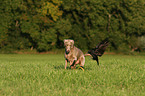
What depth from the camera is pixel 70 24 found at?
138 ft

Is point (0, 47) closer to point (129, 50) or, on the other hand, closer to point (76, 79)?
point (129, 50)

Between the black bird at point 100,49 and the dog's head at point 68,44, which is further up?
the dog's head at point 68,44

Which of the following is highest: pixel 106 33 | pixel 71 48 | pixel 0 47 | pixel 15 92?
pixel 71 48

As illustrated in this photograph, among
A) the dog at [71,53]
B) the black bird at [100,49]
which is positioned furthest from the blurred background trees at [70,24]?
the dog at [71,53]

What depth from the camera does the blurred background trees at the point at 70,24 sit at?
40969 millimetres

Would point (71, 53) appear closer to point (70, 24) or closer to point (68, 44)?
point (68, 44)

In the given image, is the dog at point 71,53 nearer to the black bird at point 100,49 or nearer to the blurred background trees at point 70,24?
the black bird at point 100,49

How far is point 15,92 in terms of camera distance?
716 centimetres

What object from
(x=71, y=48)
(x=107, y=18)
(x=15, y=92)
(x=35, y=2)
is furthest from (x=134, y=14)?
(x=15, y=92)

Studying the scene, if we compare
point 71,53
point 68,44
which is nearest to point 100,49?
point 71,53

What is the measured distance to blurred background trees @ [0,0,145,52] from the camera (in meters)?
41.0

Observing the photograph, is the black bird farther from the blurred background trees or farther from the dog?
the blurred background trees

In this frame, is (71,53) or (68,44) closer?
(68,44)

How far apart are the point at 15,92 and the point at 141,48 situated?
38.8 metres
